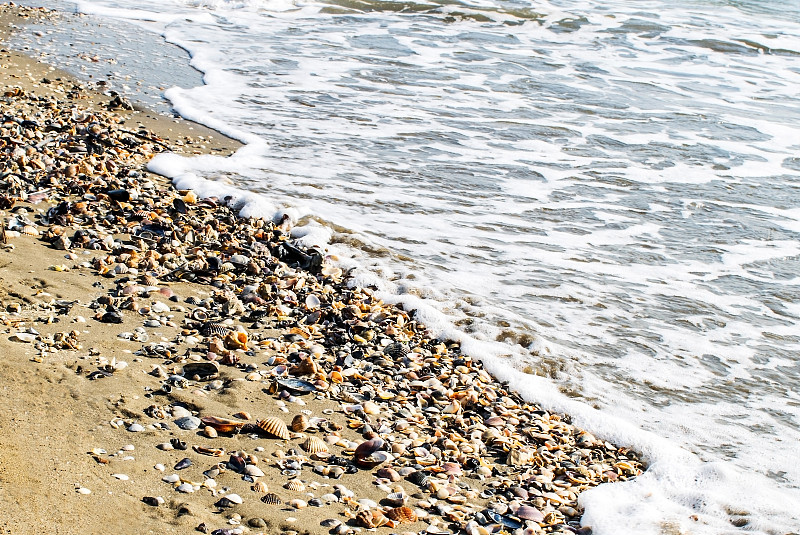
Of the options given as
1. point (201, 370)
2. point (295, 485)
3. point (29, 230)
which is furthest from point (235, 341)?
point (29, 230)

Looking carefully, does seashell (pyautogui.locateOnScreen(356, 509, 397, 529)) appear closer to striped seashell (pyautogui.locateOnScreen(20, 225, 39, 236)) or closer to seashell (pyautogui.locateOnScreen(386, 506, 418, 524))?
seashell (pyautogui.locateOnScreen(386, 506, 418, 524))

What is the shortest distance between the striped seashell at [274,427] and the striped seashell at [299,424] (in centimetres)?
5

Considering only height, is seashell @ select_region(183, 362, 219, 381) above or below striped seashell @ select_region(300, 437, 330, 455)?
above

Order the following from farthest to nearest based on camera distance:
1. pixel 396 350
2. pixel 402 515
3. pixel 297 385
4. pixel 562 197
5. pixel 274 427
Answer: pixel 562 197
pixel 396 350
pixel 297 385
pixel 274 427
pixel 402 515

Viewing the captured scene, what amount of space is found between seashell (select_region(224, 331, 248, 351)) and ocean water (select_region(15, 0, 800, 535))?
52.2 inches

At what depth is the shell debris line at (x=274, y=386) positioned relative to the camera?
289 cm

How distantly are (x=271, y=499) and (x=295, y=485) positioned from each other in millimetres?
148

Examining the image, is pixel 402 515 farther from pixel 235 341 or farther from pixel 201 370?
pixel 235 341

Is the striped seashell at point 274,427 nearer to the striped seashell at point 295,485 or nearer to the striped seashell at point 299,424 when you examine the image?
the striped seashell at point 299,424

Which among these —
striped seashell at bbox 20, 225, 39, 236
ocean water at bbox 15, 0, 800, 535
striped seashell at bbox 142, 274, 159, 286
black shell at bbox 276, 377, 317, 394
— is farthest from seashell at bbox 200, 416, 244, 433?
striped seashell at bbox 20, 225, 39, 236

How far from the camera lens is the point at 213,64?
1128cm

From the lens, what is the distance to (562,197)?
7516mm

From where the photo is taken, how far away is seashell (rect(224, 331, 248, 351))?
12.7ft

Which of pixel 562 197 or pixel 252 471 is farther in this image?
pixel 562 197
